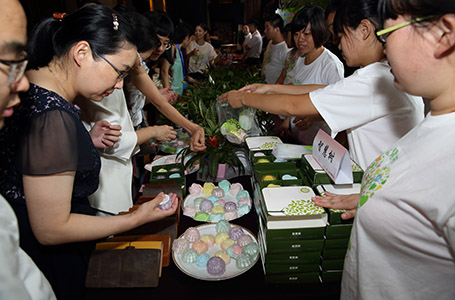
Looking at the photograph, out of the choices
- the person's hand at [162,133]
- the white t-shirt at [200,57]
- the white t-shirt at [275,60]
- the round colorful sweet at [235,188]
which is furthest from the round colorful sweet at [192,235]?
the white t-shirt at [200,57]

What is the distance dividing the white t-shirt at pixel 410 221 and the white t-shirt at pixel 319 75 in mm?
1364

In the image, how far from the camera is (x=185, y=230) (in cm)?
124

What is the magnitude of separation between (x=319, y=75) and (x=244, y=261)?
1.78 m

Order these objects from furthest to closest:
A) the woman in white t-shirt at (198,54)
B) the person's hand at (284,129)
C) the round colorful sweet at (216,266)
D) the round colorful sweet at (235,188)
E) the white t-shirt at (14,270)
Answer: the woman in white t-shirt at (198,54)
the person's hand at (284,129)
the round colorful sweet at (235,188)
the round colorful sweet at (216,266)
the white t-shirt at (14,270)

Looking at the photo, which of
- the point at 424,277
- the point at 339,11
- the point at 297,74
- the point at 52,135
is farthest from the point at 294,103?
the point at 297,74

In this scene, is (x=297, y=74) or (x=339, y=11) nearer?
(x=339, y=11)

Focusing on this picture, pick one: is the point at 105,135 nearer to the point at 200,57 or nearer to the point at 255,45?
the point at 200,57

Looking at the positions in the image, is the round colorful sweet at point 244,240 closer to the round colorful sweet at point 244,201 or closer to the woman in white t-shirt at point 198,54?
the round colorful sweet at point 244,201

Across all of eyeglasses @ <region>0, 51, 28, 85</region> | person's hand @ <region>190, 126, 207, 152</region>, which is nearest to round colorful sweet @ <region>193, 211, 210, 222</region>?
person's hand @ <region>190, 126, 207, 152</region>

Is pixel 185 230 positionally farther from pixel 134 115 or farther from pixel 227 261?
pixel 134 115

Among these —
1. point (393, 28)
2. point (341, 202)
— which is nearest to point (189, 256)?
point (341, 202)

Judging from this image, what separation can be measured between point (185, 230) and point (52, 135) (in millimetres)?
662

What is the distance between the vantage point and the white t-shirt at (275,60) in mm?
4469

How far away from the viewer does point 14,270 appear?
1.68ft
